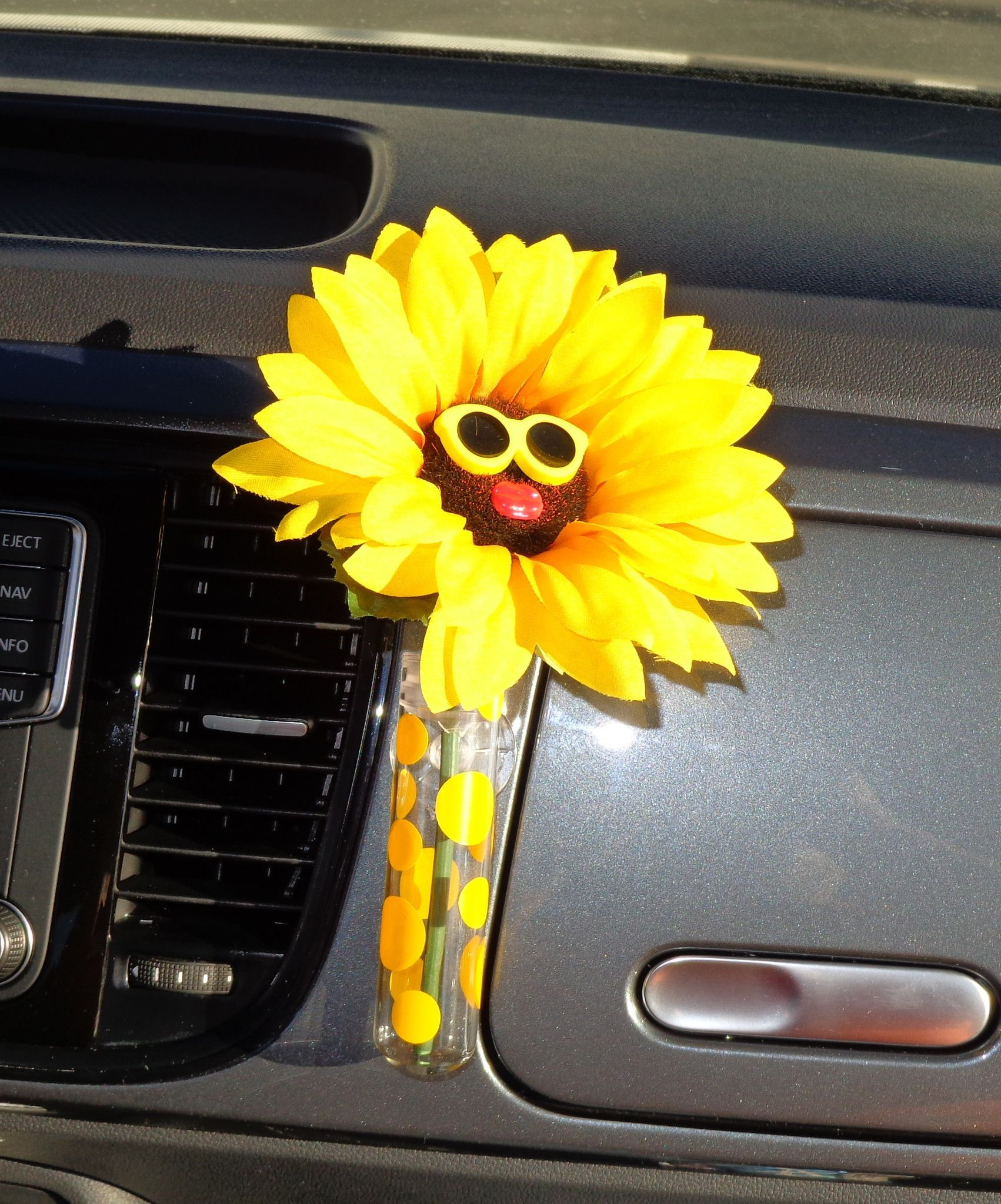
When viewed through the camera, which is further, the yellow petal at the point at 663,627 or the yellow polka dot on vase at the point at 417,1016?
the yellow polka dot on vase at the point at 417,1016

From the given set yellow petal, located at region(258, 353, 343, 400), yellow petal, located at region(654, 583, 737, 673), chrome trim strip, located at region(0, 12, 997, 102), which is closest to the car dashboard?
yellow petal, located at region(654, 583, 737, 673)

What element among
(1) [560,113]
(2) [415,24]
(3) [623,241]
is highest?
(2) [415,24]

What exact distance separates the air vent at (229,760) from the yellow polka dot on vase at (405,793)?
8 centimetres

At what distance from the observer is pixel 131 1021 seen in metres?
0.90

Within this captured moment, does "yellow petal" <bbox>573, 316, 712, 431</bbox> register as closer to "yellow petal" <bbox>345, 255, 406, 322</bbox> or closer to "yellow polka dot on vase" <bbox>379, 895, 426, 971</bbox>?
"yellow petal" <bbox>345, 255, 406, 322</bbox>

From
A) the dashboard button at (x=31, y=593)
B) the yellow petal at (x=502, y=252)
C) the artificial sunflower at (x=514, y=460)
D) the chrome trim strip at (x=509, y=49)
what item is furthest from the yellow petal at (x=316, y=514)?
the chrome trim strip at (x=509, y=49)

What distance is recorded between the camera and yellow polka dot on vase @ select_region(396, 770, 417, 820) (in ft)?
2.70

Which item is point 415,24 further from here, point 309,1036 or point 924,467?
point 309,1036

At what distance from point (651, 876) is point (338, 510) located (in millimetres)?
385

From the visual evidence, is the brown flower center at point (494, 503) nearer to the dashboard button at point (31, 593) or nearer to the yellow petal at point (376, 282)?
the yellow petal at point (376, 282)

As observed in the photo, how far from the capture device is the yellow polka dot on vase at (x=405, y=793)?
2.70 ft

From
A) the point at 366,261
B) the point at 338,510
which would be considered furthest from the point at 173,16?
the point at 338,510

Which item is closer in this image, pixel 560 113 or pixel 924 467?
pixel 924 467

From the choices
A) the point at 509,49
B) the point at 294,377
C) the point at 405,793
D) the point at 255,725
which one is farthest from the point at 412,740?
the point at 509,49
